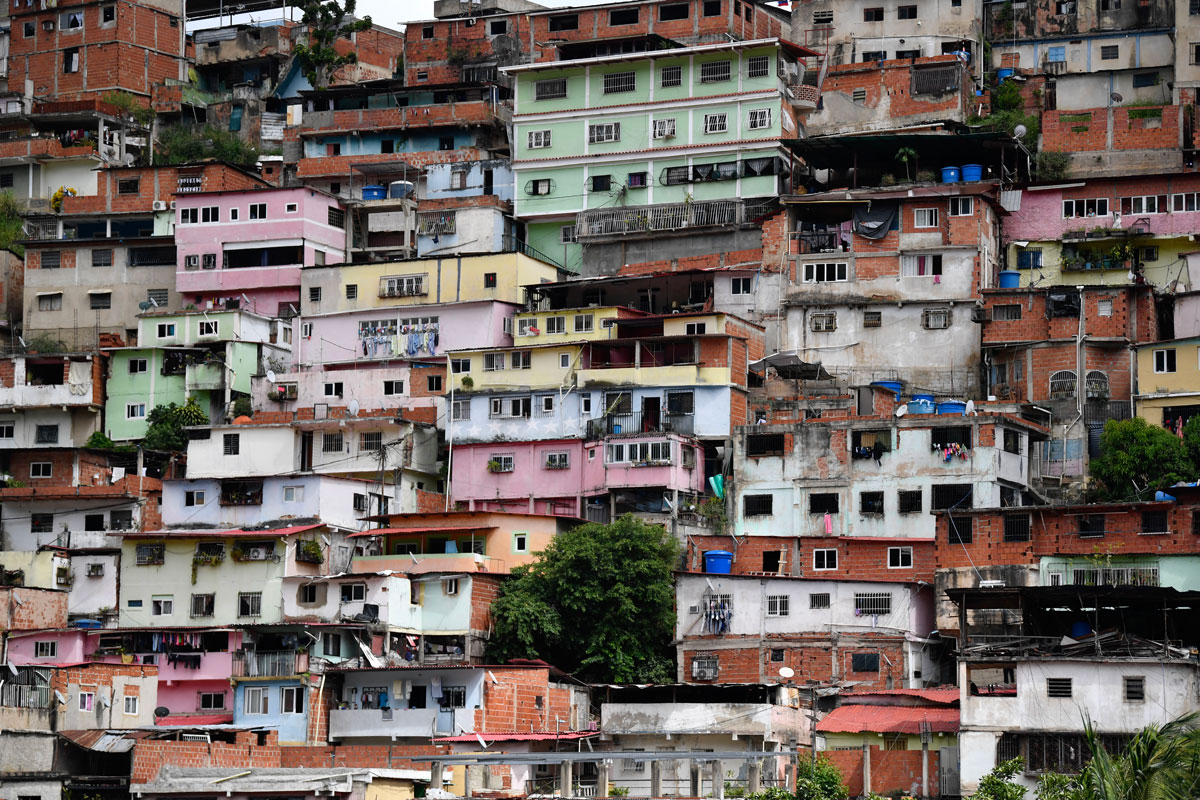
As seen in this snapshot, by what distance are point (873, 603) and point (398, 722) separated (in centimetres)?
1233

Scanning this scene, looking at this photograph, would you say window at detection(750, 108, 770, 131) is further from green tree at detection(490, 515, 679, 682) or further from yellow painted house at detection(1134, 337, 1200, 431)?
green tree at detection(490, 515, 679, 682)

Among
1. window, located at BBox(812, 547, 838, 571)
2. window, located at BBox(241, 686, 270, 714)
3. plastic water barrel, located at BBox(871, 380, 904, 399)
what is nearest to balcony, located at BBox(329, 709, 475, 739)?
window, located at BBox(241, 686, 270, 714)

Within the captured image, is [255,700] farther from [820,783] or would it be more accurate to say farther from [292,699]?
[820,783]

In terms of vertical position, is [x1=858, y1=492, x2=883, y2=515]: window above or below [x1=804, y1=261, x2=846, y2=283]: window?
below

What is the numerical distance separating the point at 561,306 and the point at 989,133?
14.7 meters

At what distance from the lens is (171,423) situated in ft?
209

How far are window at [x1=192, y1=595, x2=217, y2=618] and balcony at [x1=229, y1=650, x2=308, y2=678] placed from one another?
4.34 m

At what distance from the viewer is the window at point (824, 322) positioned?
2362 inches

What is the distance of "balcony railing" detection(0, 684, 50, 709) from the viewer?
4478cm

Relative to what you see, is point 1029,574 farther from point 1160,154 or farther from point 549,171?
point 549,171

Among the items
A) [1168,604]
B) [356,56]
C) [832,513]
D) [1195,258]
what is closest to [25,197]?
[356,56]

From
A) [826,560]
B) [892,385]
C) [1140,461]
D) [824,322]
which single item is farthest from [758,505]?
[1140,461]

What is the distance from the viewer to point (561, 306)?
6406cm

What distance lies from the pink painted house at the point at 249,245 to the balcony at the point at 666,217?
955 centimetres
